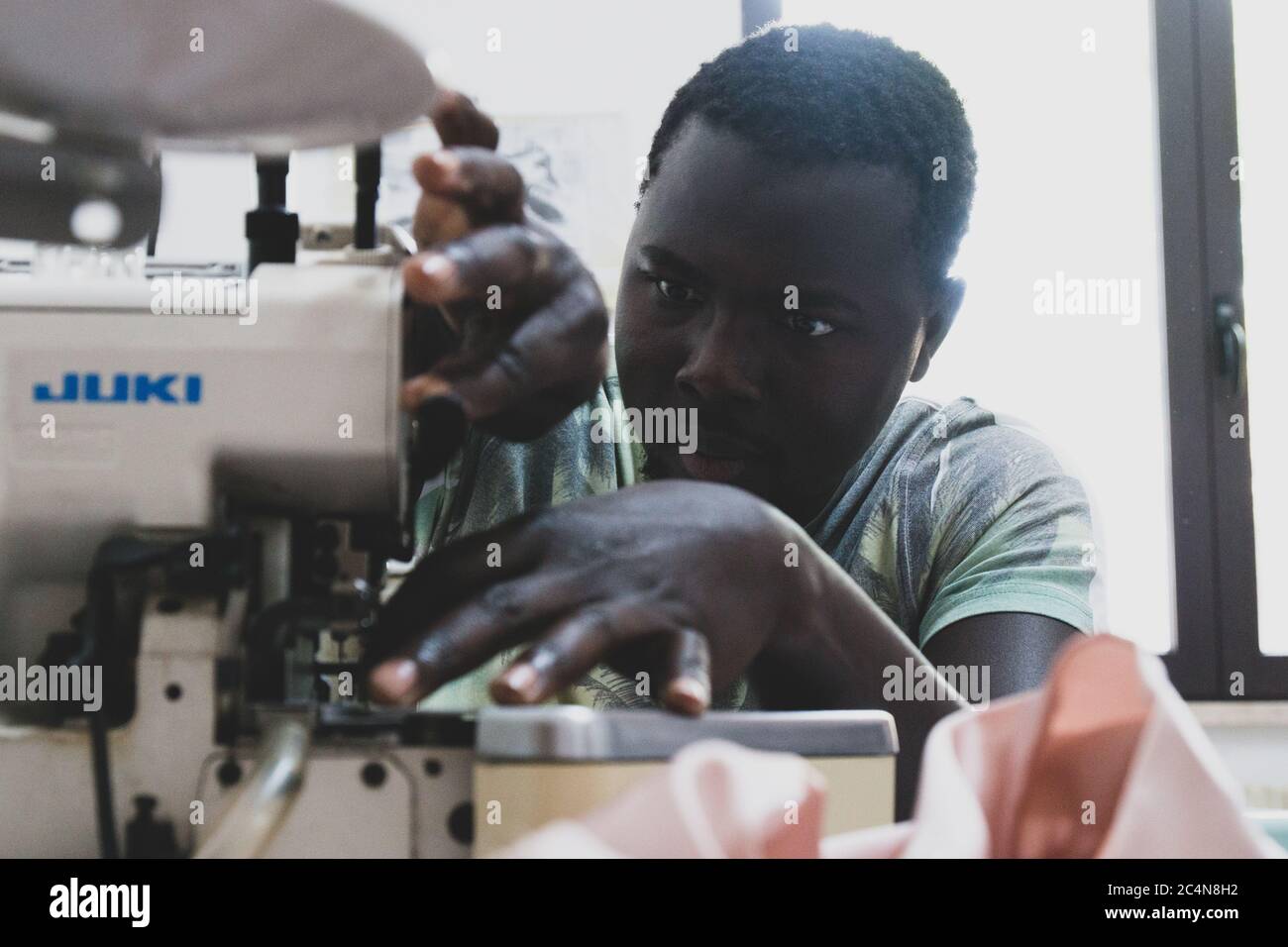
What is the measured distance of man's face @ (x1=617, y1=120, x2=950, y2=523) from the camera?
99cm

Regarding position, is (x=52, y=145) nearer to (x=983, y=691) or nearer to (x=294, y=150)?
(x=294, y=150)

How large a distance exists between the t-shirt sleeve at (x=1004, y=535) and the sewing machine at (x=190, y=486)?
0.54 meters

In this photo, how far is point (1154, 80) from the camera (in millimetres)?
2498

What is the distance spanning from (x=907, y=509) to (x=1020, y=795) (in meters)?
0.80

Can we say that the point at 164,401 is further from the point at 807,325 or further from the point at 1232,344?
the point at 1232,344

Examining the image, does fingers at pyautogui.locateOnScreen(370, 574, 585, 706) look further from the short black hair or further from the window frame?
the window frame

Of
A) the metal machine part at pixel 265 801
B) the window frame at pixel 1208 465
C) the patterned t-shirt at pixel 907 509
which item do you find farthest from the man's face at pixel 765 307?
the window frame at pixel 1208 465

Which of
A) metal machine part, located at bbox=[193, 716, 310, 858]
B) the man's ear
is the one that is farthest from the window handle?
metal machine part, located at bbox=[193, 716, 310, 858]

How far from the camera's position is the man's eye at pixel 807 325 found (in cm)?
100

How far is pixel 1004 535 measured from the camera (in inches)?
45.3

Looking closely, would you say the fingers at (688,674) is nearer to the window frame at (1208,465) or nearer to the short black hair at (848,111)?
the short black hair at (848,111)

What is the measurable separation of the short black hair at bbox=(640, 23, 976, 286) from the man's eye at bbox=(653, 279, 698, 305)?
5.1 inches

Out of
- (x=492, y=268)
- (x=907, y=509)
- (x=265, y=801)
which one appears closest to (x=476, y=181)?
(x=492, y=268)

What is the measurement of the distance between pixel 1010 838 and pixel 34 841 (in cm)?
43
